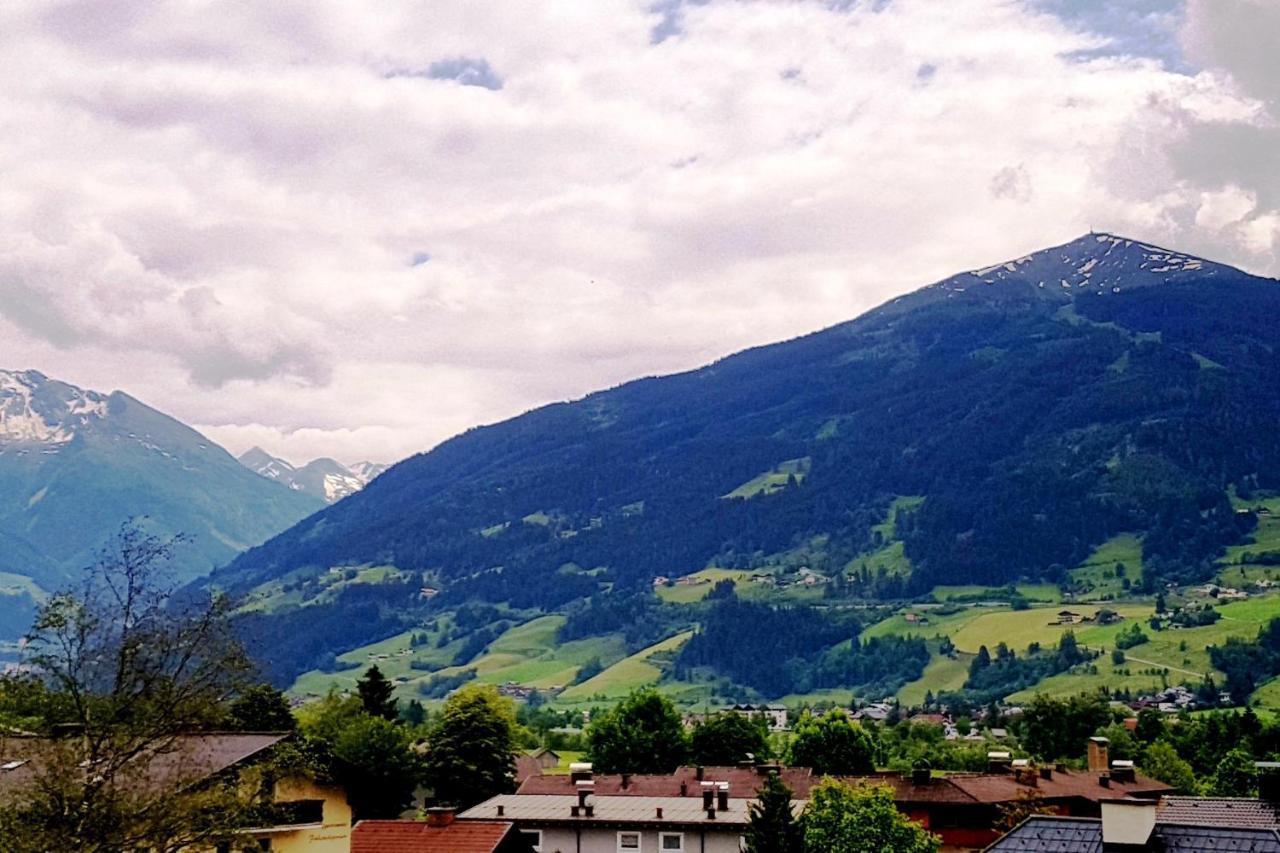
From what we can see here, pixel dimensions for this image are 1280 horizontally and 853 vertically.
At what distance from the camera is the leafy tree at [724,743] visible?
119 m

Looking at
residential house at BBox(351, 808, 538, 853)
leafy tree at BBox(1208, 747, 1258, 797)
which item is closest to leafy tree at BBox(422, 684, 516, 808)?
residential house at BBox(351, 808, 538, 853)

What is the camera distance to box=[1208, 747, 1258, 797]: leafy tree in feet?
304

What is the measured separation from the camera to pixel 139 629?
126 feet

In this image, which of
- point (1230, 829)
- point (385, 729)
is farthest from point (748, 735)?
point (1230, 829)

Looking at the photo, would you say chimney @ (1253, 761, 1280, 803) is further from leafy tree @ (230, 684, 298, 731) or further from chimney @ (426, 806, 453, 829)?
leafy tree @ (230, 684, 298, 731)

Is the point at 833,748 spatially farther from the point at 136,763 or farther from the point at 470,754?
the point at 136,763

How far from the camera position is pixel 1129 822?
35.9 meters

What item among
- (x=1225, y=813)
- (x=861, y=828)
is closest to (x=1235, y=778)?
(x=861, y=828)

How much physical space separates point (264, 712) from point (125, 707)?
193ft

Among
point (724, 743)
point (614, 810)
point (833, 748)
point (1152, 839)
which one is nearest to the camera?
point (1152, 839)

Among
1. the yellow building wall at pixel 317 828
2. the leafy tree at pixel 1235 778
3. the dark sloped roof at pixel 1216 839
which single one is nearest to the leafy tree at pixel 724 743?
the leafy tree at pixel 1235 778

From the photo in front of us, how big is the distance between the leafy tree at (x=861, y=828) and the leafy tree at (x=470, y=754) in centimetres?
4280

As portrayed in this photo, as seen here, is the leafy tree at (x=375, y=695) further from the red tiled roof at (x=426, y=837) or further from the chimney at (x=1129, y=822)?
the chimney at (x=1129, y=822)

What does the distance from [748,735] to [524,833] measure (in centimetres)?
4703
